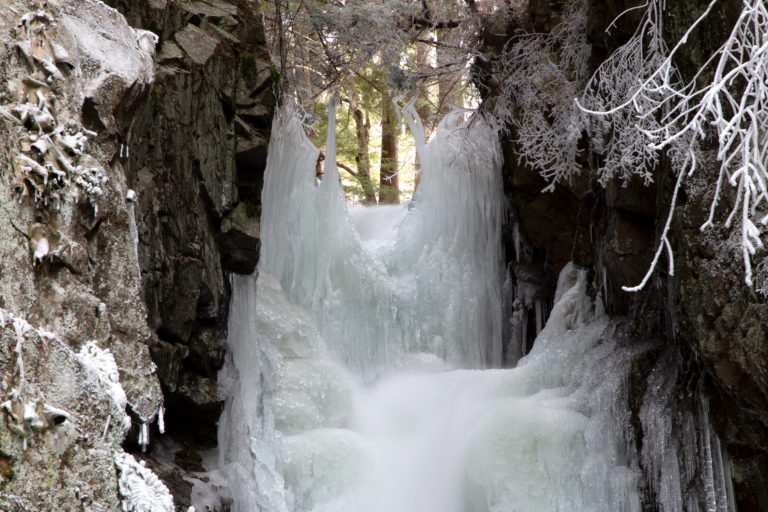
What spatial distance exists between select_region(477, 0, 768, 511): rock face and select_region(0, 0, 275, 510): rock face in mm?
3322

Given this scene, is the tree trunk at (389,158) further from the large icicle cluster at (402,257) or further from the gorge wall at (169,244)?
the gorge wall at (169,244)

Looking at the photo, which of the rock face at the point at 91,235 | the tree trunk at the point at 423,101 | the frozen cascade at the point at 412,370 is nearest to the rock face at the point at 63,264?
the rock face at the point at 91,235

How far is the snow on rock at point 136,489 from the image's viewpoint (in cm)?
330

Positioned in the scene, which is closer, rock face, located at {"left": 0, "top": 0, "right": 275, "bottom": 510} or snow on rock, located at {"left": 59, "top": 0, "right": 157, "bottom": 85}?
rock face, located at {"left": 0, "top": 0, "right": 275, "bottom": 510}

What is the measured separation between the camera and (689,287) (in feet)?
16.8

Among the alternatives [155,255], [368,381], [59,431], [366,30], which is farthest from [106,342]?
[366,30]

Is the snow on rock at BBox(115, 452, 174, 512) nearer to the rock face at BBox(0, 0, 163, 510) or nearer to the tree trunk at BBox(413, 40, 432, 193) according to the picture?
the rock face at BBox(0, 0, 163, 510)

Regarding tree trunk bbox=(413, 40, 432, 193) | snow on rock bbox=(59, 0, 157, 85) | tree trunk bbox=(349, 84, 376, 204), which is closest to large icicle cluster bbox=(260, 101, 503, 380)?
tree trunk bbox=(413, 40, 432, 193)

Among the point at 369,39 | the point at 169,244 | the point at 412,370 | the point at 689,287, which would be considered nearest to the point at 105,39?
the point at 169,244

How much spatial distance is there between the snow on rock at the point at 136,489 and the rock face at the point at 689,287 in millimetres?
3346

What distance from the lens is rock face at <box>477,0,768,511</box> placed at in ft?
15.5

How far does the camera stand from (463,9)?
9289mm

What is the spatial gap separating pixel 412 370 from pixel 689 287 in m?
4.03

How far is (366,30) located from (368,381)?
151 inches
